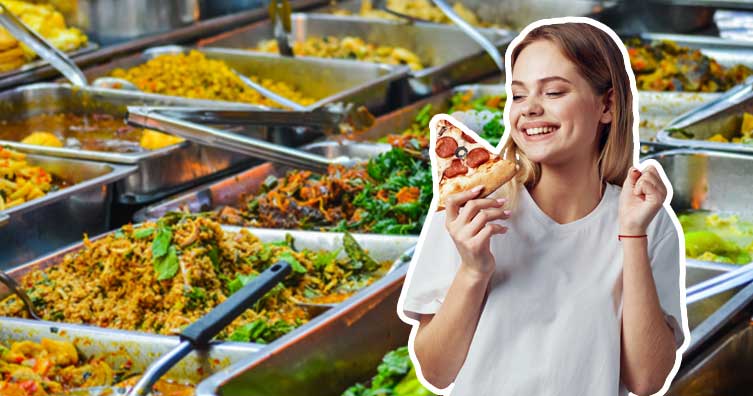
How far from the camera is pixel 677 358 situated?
122cm

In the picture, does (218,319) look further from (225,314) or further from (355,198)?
(355,198)

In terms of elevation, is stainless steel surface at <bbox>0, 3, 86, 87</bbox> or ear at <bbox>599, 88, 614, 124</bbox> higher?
ear at <bbox>599, 88, 614, 124</bbox>

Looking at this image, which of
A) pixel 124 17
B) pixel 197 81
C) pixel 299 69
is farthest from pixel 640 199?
pixel 124 17

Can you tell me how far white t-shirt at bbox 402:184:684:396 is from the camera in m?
1.17

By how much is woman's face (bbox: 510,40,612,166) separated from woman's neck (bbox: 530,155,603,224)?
0.11ft

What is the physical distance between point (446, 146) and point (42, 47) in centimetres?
379

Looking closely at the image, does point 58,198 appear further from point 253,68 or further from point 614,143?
point 614,143

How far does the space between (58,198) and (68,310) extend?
624mm

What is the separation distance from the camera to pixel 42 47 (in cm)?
466

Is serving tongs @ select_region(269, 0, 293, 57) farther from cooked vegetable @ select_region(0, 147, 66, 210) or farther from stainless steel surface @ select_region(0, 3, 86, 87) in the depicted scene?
cooked vegetable @ select_region(0, 147, 66, 210)

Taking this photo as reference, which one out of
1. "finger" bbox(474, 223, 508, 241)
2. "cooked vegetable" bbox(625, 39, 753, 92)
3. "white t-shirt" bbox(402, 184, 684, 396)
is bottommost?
"cooked vegetable" bbox(625, 39, 753, 92)

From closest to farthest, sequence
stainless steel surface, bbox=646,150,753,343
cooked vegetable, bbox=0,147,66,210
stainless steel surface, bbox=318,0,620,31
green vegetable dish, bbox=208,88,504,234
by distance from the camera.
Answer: green vegetable dish, bbox=208,88,504,234, cooked vegetable, bbox=0,147,66,210, stainless steel surface, bbox=646,150,753,343, stainless steel surface, bbox=318,0,620,31

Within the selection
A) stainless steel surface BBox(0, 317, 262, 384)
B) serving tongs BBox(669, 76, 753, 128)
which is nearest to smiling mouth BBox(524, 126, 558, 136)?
stainless steel surface BBox(0, 317, 262, 384)

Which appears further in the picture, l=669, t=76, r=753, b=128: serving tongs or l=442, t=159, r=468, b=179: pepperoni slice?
l=669, t=76, r=753, b=128: serving tongs
